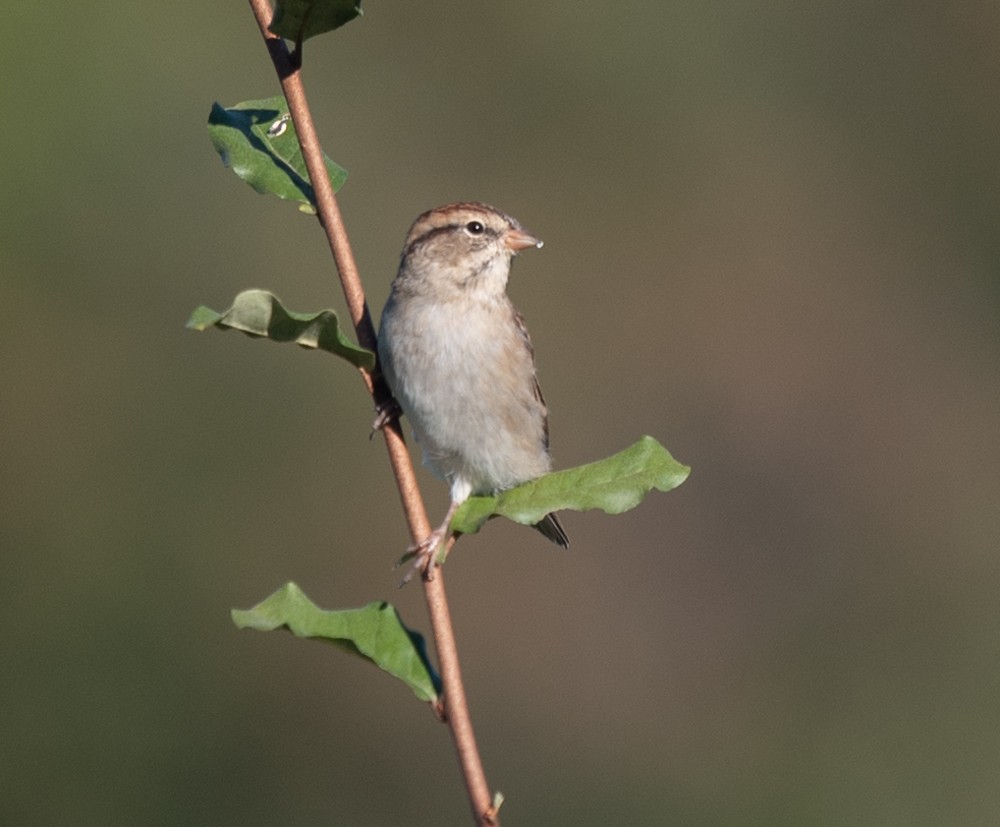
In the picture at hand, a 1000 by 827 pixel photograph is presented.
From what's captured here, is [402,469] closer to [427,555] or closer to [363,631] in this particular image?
[427,555]

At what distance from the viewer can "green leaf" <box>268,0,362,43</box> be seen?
80.0 inches

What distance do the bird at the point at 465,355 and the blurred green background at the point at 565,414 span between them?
3376mm

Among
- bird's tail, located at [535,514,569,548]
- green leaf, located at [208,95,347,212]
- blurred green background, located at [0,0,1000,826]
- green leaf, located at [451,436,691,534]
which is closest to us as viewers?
green leaf, located at [451,436,691,534]

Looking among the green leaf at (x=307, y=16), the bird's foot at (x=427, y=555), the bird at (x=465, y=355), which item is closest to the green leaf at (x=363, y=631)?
the bird's foot at (x=427, y=555)

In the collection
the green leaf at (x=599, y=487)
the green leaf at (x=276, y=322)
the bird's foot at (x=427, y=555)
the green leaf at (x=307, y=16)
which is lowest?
the bird's foot at (x=427, y=555)

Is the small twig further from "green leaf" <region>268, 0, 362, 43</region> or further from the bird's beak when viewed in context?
the bird's beak

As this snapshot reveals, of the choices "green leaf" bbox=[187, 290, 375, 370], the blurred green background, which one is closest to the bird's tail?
"green leaf" bbox=[187, 290, 375, 370]

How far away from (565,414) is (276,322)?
657 cm

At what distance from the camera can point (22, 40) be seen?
7516 millimetres

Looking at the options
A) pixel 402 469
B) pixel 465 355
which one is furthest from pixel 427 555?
pixel 465 355

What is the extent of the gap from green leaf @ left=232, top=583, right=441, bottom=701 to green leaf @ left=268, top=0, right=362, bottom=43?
78 cm

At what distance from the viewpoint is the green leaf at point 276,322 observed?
1.90 m

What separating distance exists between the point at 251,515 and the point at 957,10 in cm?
609

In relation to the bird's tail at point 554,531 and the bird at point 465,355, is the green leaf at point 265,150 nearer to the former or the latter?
the bird at point 465,355
